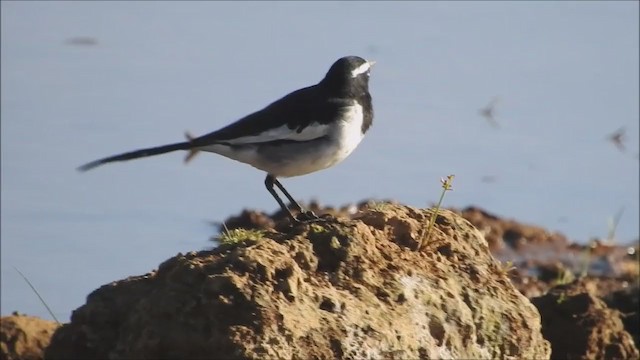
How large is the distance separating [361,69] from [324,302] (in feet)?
9.65

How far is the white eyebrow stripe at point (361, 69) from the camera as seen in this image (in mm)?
8656

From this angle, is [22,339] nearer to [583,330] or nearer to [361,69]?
[361,69]

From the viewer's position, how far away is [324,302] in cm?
602

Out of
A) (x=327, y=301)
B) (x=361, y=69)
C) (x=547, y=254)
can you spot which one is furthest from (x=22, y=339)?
(x=547, y=254)

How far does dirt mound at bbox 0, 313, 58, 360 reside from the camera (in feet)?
28.3

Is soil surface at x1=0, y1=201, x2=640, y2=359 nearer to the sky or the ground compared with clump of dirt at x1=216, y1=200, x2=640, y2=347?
nearer to the ground

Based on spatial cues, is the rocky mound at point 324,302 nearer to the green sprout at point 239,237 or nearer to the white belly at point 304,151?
the green sprout at point 239,237

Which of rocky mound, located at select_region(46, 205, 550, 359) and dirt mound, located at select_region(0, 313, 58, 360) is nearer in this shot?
rocky mound, located at select_region(46, 205, 550, 359)

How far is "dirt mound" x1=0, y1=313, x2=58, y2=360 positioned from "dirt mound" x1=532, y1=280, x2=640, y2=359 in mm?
2607

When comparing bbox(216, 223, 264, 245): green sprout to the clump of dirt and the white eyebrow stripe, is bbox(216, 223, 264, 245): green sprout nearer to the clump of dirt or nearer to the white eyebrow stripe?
the white eyebrow stripe

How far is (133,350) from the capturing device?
579 centimetres

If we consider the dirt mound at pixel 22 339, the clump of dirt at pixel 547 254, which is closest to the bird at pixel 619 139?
the clump of dirt at pixel 547 254

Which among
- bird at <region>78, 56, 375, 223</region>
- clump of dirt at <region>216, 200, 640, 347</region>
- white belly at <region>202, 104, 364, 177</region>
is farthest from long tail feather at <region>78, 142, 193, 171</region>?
clump of dirt at <region>216, 200, 640, 347</region>

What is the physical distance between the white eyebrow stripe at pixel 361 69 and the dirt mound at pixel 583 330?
5.08 feet
